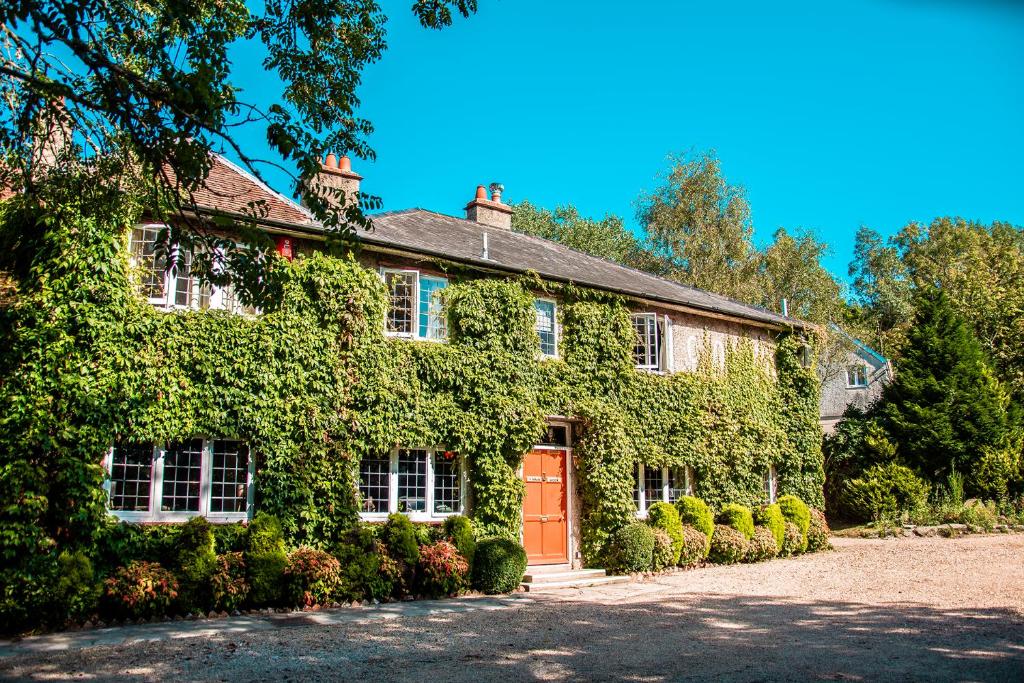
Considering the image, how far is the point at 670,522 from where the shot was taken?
1767cm

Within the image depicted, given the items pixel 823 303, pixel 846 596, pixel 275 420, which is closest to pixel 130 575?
pixel 275 420

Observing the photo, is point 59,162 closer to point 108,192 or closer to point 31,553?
point 108,192

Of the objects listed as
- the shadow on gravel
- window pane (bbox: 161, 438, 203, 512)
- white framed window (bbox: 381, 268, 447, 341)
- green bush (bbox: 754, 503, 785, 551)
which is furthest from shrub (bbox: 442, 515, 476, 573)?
green bush (bbox: 754, 503, 785, 551)

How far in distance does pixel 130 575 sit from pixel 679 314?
13.9 meters

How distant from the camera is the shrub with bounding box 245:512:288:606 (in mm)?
12297

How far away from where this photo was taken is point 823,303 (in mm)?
40062

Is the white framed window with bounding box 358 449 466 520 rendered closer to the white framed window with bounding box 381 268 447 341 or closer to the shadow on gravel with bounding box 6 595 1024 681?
the white framed window with bounding box 381 268 447 341

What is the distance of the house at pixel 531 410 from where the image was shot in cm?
1355

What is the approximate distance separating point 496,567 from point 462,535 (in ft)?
2.80

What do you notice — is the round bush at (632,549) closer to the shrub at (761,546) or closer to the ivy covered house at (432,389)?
the ivy covered house at (432,389)

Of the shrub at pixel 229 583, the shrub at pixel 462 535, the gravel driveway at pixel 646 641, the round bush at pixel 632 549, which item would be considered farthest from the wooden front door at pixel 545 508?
the shrub at pixel 229 583

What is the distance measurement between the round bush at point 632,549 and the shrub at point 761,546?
321 centimetres

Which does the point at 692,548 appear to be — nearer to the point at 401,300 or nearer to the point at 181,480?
the point at 401,300

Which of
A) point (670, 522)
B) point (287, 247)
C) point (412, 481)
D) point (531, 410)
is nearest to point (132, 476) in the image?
point (287, 247)
